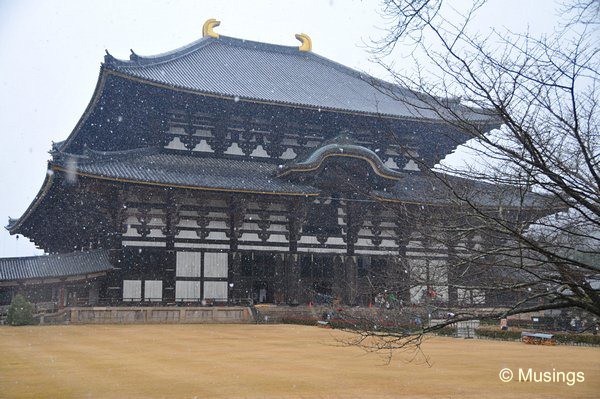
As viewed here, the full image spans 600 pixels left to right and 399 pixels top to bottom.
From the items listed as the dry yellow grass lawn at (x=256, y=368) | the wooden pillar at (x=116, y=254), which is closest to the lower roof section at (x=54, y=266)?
the wooden pillar at (x=116, y=254)

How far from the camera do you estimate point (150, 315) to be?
74.3 ft

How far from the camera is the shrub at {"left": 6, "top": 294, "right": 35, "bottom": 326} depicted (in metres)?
22.4

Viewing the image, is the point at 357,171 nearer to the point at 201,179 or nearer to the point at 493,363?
the point at 201,179

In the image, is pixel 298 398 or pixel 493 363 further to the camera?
pixel 493 363

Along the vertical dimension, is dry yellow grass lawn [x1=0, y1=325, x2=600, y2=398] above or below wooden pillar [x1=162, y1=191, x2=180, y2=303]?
below

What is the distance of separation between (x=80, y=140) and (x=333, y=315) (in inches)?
617

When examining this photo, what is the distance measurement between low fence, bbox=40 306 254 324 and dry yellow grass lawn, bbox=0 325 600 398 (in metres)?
4.43

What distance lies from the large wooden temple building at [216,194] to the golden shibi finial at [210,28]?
171 inches

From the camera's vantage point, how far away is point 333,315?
22703 mm

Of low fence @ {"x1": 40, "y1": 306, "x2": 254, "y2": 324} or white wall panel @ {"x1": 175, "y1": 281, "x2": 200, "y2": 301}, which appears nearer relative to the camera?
low fence @ {"x1": 40, "y1": 306, "x2": 254, "y2": 324}

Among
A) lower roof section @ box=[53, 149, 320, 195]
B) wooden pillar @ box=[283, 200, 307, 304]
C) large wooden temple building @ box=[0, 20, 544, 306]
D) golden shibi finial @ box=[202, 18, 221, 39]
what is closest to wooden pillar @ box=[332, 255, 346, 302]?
large wooden temple building @ box=[0, 20, 544, 306]

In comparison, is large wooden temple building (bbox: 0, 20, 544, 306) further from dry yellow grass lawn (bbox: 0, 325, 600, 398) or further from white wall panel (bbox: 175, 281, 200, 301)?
dry yellow grass lawn (bbox: 0, 325, 600, 398)

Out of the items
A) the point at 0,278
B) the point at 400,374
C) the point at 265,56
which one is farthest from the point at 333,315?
the point at 265,56

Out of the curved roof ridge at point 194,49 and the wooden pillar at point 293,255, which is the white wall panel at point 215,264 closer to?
the wooden pillar at point 293,255
